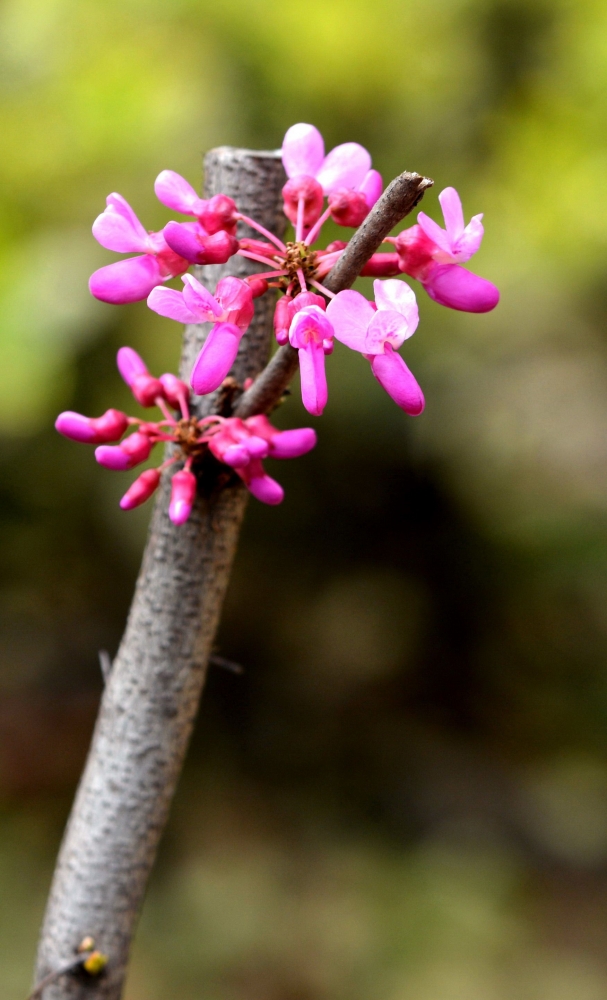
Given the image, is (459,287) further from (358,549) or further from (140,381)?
(358,549)

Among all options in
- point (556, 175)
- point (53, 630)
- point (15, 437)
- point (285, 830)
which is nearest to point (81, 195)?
point (15, 437)

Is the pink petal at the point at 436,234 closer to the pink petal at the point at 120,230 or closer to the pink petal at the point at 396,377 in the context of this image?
the pink petal at the point at 396,377

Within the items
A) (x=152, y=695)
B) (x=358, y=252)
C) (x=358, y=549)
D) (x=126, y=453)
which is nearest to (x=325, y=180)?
(x=358, y=252)

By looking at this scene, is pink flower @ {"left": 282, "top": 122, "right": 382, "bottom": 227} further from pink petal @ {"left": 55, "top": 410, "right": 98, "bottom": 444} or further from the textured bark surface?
pink petal @ {"left": 55, "top": 410, "right": 98, "bottom": 444}

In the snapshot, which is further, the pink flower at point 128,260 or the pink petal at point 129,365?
the pink petal at point 129,365

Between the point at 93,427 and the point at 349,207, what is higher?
the point at 349,207

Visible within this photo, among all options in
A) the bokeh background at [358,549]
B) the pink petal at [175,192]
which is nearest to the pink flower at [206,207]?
the pink petal at [175,192]
